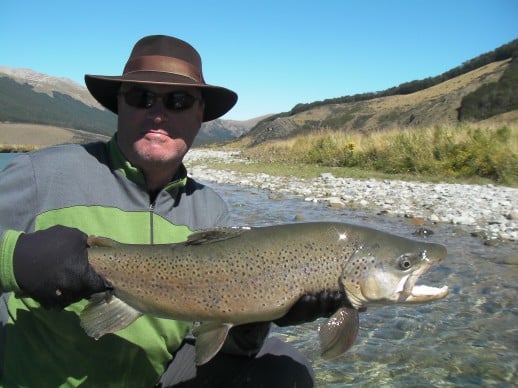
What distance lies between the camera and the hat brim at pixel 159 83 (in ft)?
9.98

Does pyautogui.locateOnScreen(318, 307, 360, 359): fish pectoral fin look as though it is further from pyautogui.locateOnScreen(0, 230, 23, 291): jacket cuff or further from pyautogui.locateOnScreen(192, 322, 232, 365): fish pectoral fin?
pyautogui.locateOnScreen(0, 230, 23, 291): jacket cuff

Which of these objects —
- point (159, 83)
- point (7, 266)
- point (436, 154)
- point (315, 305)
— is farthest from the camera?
point (436, 154)

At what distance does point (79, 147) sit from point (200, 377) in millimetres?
1649

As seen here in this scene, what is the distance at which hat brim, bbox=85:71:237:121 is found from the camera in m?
3.04

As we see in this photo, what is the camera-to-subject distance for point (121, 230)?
2.87 m

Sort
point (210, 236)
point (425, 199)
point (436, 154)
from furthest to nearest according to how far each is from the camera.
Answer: point (436, 154) < point (425, 199) < point (210, 236)

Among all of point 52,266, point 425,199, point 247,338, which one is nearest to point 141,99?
point 52,266

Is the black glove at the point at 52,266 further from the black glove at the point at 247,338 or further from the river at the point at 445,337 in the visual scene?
the river at the point at 445,337

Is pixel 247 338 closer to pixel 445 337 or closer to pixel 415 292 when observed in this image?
pixel 415 292

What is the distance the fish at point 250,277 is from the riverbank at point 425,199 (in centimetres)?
611

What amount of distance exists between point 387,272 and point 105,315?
155cm

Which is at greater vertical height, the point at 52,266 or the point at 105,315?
the point at 52,266

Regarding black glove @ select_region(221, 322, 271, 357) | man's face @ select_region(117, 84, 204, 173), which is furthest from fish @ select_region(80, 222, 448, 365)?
man's face @ select_region(117, 84, 204, 173)

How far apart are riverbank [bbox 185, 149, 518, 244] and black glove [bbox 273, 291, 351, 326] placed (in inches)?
247
